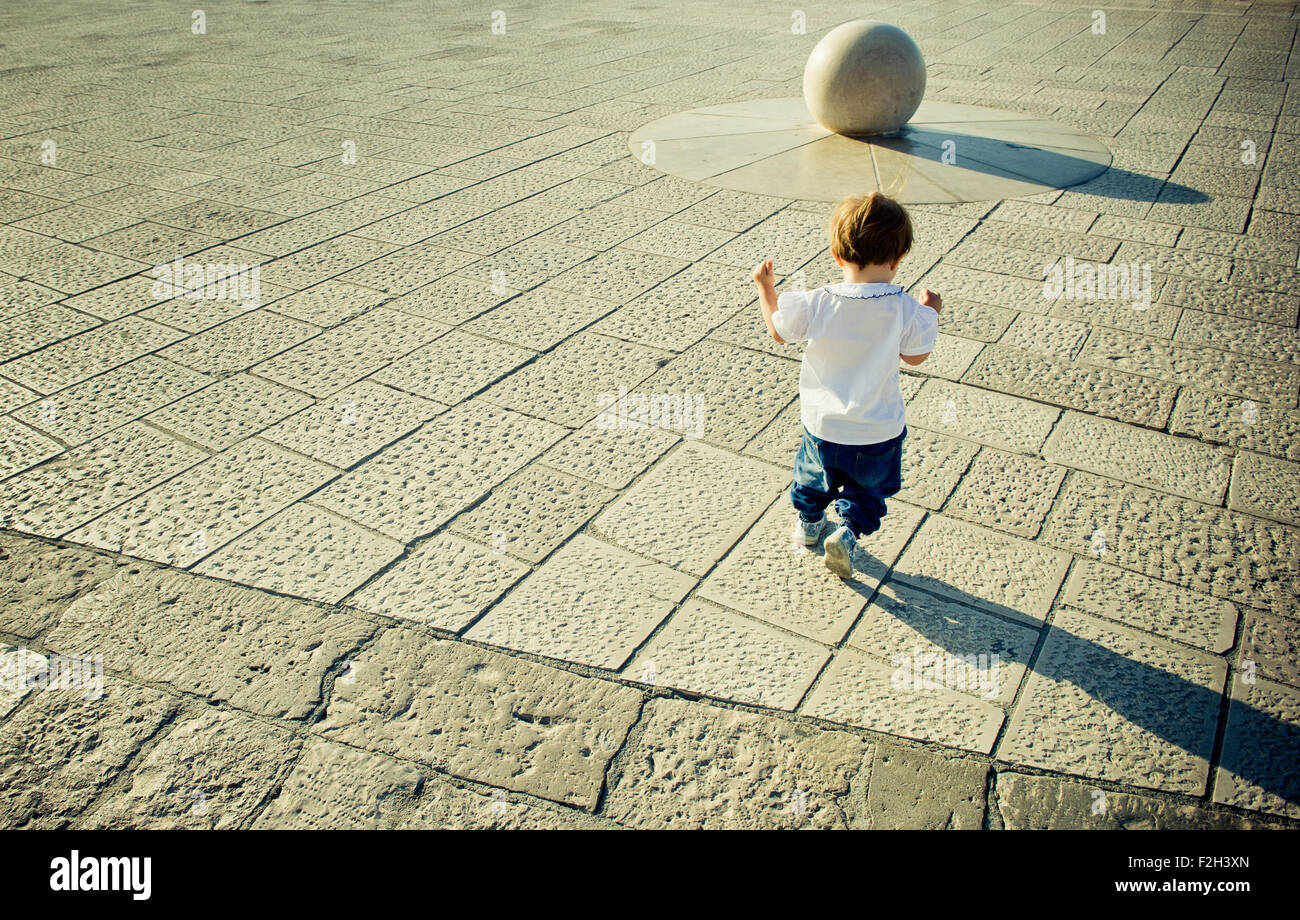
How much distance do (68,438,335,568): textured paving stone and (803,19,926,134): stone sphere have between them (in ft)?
18.9

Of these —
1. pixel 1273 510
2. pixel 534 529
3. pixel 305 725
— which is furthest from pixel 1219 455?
pixel 305 725

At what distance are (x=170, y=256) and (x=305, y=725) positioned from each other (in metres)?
4.31

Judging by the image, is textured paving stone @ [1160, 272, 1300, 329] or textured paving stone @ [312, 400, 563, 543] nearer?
textured paving stone @ [312, 400, 563, 543]

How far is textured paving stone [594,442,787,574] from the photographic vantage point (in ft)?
11.0

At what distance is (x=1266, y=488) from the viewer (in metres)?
3.57

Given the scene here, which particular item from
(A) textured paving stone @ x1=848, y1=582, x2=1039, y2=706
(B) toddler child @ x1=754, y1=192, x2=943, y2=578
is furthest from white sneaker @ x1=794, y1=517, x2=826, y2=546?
(A) textured paving stone @ x1=848, y1=582, x2=1039, y2=706

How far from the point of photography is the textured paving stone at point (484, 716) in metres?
2.55

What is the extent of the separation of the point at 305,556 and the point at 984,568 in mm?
2458

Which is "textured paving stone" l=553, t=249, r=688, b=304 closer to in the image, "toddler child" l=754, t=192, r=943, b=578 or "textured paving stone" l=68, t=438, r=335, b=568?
"textured paving stone" l=68, t=438, r=335, b=568

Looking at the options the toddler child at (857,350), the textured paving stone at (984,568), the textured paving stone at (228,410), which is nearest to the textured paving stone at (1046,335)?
the textured paving stone at (984,568)

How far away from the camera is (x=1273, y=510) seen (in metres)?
3.45

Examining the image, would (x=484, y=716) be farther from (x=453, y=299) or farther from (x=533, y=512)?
(x=453, y=299)

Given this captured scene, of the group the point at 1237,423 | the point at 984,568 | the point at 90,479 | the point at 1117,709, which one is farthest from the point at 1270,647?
the point at 90,479

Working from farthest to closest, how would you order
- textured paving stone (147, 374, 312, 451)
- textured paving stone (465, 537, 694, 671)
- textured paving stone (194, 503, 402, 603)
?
textured paving stone (147, 374, 312, 451)
textured paving stone (194, 503, 402, 603)
textured paving stone (465, 537, 694, 671)
